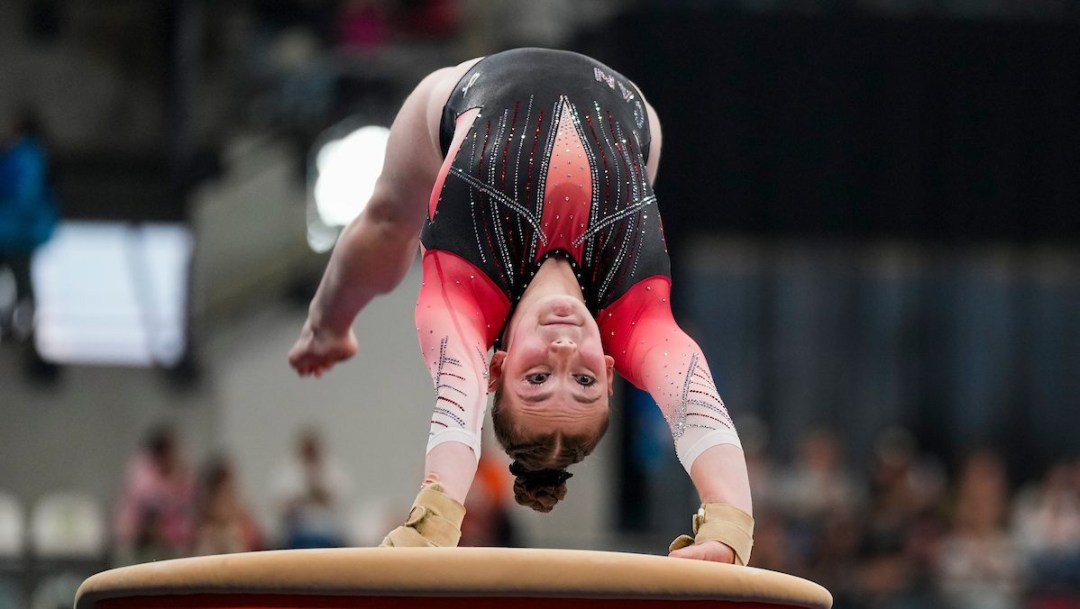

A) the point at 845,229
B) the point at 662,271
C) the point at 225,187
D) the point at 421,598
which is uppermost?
the point at 845,229

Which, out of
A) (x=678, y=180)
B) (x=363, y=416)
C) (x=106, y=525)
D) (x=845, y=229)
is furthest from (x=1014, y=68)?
(x=106, y=525)

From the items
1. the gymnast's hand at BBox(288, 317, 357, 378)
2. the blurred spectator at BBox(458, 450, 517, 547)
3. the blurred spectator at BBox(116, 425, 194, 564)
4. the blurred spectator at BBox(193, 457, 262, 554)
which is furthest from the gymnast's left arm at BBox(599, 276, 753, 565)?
the blurred spectator at BBox(116, 425, 194, 564)

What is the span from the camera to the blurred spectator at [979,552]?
6.33 meters

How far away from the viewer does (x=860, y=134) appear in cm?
877

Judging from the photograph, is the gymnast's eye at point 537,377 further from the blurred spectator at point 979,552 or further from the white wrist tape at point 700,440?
the blurred spectator at point 979,552

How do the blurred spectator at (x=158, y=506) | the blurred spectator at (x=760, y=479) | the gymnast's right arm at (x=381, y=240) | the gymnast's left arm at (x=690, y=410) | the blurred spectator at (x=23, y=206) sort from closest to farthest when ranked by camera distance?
the gymnast's left arm at (x=690, y=410), the gymnast's right arm at (x=381, y=240), the blurred spectator at (x=158, y=506), the blurred spectator at (x=23, y=206), the blurred spectator at (x=760, y=479)

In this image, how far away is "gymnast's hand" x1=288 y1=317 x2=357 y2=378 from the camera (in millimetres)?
3525

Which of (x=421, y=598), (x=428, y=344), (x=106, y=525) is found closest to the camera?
(x=421, y=598)

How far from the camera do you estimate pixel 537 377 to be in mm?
2602

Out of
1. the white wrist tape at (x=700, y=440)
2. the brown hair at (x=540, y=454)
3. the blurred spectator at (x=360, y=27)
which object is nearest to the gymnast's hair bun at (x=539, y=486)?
the brown hair at (x=540, y=454)

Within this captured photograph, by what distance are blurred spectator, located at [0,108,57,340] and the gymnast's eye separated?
415 centimetres

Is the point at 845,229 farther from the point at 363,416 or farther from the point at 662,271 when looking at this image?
the point at 662,271

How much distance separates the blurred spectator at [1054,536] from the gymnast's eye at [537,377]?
435 centimetres

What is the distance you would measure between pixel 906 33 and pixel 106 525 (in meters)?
5.04
